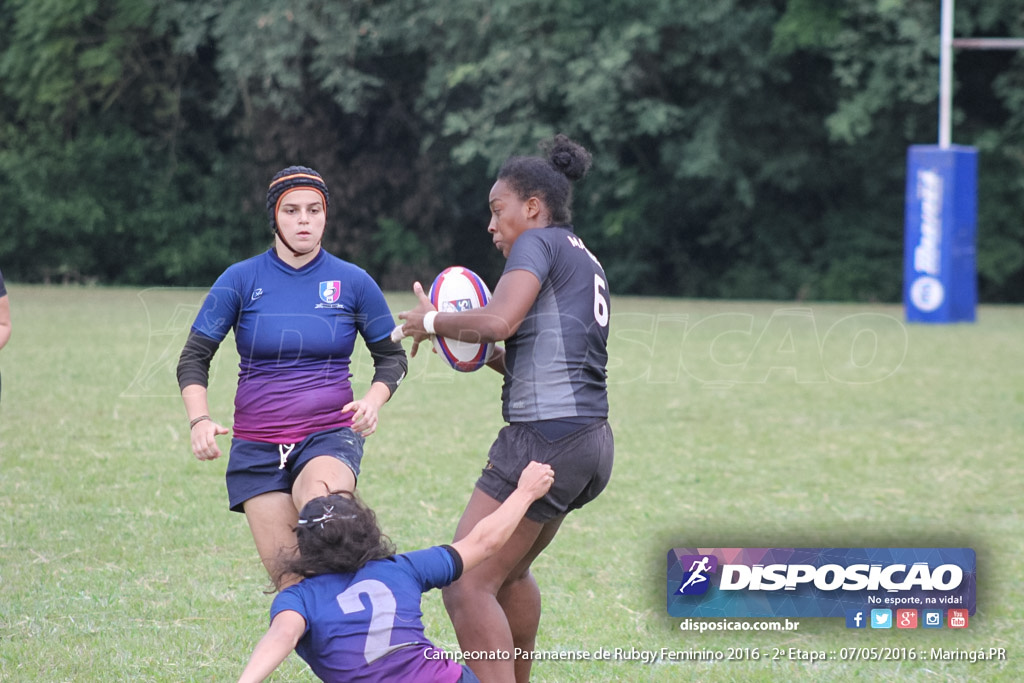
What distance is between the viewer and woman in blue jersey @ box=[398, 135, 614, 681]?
4.05 metres

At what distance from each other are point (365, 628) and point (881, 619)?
2.66 meters

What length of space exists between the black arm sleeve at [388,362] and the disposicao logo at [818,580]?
4.62 ft

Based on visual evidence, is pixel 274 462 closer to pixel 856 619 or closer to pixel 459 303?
pixel 459 303

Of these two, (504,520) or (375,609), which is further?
(504,520)

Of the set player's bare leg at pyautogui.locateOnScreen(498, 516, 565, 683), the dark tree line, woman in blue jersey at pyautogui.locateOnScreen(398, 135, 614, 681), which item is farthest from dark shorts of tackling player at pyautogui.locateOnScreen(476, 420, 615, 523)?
the dark tree line

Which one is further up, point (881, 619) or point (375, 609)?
point (375, 609)

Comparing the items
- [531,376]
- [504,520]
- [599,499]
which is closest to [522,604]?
[504,520]

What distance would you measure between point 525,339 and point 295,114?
2802 cm

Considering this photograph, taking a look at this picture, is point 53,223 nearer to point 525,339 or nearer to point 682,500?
point 682,500

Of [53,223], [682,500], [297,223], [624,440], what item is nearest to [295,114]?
[53,223]

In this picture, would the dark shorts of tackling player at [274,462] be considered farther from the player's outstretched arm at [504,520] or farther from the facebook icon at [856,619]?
the facebook icon at [856,619]

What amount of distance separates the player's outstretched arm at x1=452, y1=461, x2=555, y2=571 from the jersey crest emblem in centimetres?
105

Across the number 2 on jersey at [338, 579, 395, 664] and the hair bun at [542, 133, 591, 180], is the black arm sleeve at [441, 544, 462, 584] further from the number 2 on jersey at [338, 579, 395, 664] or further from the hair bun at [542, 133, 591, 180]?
the hair bun at [542, 133, 591, 180]

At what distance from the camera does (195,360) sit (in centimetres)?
462
